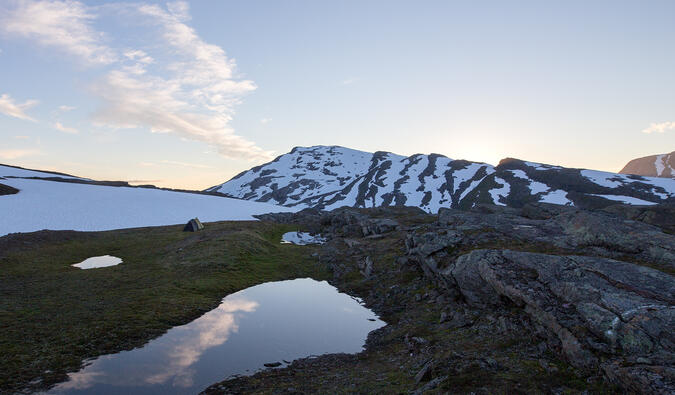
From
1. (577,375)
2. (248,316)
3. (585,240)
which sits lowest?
(248,316)

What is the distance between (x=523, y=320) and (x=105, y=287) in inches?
1417

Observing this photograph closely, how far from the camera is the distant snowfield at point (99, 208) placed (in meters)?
74.9

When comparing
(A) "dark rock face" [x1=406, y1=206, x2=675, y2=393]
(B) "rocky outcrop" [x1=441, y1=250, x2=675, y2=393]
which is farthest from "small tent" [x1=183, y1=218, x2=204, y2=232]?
(B) "rocky outcrop" [x1=441, y1=250, x2=675, y2=393]

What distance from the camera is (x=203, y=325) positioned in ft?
81.1

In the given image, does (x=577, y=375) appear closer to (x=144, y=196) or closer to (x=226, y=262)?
(x=226, y=262)

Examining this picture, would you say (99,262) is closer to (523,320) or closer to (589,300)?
(523,320)

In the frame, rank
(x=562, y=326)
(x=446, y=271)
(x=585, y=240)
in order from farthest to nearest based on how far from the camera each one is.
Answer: (x=446, y=271) < (x=585, y=240) < (x=562, y=326)

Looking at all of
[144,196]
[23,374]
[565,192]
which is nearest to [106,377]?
[23,374]

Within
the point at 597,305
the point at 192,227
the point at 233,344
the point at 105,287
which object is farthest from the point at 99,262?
the point at 597,305

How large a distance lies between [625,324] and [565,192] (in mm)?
203752

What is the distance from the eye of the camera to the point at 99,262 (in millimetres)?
46094

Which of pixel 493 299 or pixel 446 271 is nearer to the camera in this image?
pixel 493 299

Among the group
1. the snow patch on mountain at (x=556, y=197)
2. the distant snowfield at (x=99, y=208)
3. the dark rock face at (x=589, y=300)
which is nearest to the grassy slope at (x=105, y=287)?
the distant snowfield at (x=99, y=208)

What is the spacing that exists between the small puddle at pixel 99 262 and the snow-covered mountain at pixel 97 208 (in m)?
30.2
